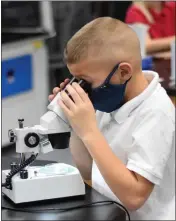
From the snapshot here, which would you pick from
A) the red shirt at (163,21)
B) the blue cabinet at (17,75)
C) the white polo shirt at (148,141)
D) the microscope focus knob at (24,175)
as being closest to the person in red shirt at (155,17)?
the red shirt at (163,21)

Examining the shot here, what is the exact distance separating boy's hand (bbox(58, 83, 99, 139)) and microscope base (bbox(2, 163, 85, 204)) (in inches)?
5.9

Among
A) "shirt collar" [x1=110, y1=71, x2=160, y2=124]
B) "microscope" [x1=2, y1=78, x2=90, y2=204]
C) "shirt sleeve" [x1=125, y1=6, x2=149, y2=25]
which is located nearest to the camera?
"microscope" [x1=2, y1=78, x2=90, y2=204]

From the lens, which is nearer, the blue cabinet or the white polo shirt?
the white polo shirt

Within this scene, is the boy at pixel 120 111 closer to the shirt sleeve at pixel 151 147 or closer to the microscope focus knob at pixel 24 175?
the shirt sleeve at pixel 151 147

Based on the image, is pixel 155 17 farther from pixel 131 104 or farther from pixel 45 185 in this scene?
pixel 45 185

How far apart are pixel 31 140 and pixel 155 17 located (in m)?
2.83

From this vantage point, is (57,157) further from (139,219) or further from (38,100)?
(38,100)

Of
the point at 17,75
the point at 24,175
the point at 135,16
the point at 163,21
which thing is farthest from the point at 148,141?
the point at 163,21

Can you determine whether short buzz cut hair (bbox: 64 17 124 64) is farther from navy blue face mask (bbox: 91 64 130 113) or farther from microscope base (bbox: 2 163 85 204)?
microscope base (bbox: 2 163 85 204)

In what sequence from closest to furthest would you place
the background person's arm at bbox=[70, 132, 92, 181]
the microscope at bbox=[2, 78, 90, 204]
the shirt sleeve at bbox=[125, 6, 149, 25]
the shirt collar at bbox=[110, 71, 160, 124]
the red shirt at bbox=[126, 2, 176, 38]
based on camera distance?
the microscope at bbox=[2, 78, 90, 204]
the shirt collar at bbox=[110, 71, 160, 124]
the background person's arm at bbox=[70, 132, 92, 181]
the shirt sleeve at bbox=[125, 6, 149, 25]
the red shirt at bbox=[126, 2, 176, 38]

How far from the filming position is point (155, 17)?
4.00m

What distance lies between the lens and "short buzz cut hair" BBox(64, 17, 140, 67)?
1363mm

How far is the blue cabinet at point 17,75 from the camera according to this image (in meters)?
3.80

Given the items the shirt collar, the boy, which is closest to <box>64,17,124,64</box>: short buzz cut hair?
the boy
